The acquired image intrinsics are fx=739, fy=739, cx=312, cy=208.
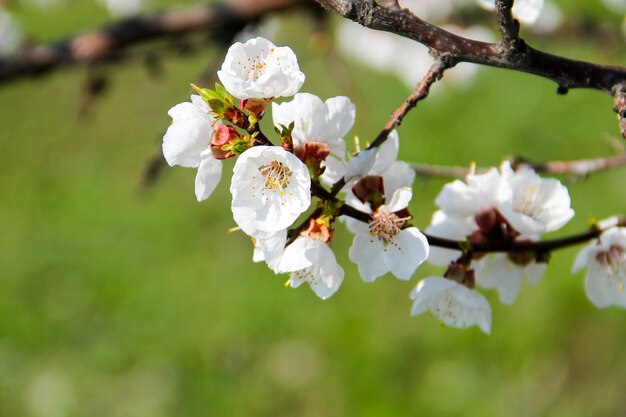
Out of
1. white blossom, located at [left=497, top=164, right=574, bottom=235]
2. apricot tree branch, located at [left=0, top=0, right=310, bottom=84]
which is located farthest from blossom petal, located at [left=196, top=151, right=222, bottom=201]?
apricot tree branch, located at [left=0, top=0, right=310, bottom=84]

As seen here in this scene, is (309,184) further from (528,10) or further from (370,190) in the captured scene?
(528,10)

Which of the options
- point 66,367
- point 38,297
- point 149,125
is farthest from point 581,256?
point 149,125

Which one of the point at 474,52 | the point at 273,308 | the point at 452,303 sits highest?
the point at 474,52

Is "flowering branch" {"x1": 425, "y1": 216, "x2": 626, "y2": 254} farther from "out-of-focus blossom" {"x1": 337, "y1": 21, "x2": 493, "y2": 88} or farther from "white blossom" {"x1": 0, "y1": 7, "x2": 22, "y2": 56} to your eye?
"white blossom" {"x1": 0, "y1": 7, "x2": 22, "y2": 56}

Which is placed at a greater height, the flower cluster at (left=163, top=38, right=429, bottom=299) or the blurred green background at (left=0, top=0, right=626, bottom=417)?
the flower cluster at (left=163, top=38, right=429, bottom=299)

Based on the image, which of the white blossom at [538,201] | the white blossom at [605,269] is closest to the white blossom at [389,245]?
the white blossom at [538,201]

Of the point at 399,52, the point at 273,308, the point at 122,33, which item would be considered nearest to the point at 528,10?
the point at 122,33
